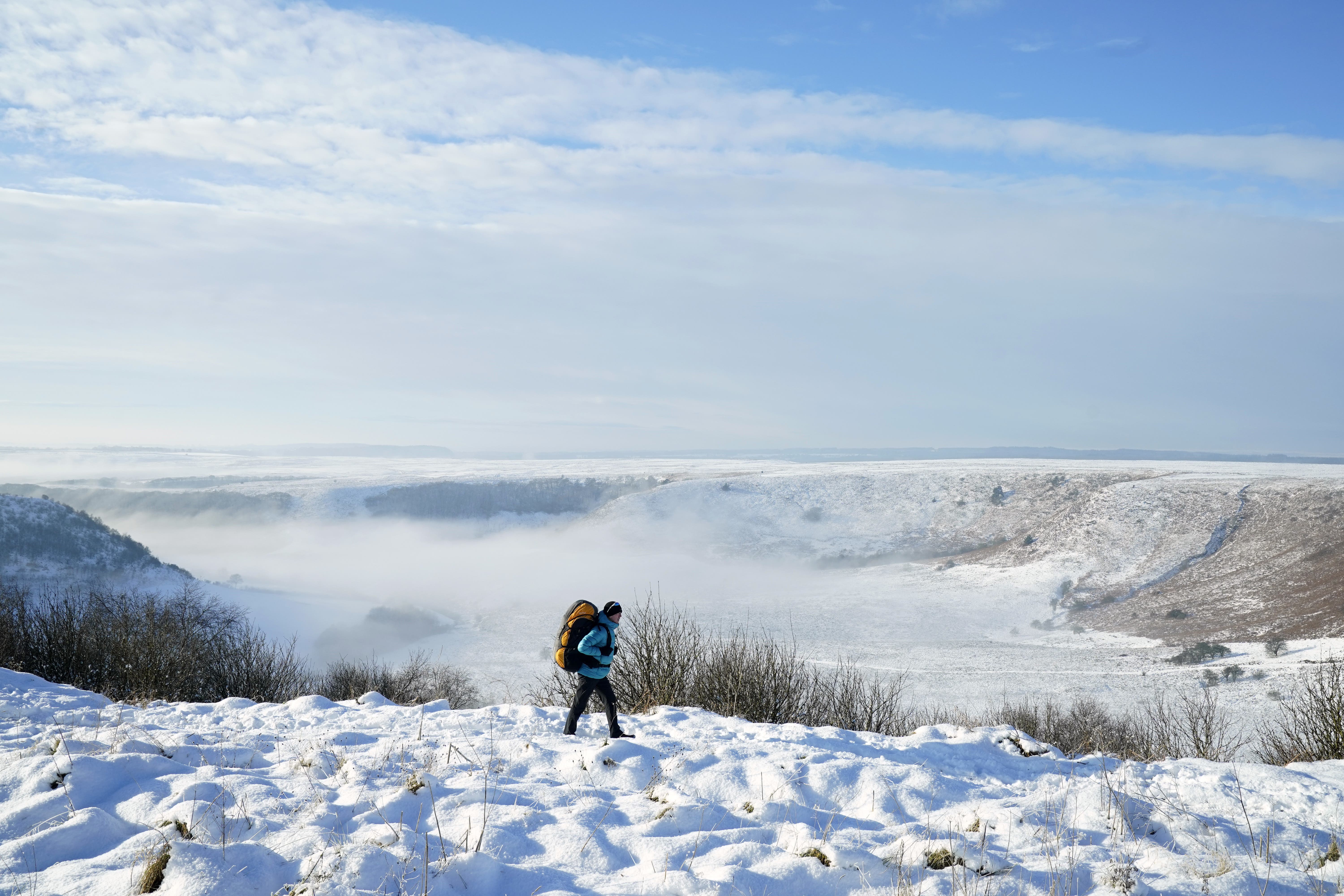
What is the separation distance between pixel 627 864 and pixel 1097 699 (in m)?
40.3

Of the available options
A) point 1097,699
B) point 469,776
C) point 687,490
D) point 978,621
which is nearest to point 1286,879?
point 469,776

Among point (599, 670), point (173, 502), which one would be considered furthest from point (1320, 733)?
point (173, 502)

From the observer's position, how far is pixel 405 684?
1240 inches

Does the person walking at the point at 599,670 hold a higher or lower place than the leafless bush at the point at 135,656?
higher

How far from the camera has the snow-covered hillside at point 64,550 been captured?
54.1m

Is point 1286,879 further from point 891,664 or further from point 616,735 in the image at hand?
point 891,664

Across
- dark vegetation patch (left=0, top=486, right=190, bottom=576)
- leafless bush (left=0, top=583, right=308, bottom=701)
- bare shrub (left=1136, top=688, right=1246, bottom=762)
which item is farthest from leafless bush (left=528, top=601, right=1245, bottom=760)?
dark vegetation patch (left=0, top=486, right=190, bottom=576)

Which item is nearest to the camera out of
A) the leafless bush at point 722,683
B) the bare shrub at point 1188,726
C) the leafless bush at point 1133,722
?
the leafless bush at point 722,683

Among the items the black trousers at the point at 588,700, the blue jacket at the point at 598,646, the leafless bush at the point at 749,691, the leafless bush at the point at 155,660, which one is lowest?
the leafless bush at the point at 155,660

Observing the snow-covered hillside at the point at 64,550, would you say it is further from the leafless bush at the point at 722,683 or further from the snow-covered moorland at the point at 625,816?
the snow-covered moorland at the point at 625,816

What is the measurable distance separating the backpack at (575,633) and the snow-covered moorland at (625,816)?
948 millimetres

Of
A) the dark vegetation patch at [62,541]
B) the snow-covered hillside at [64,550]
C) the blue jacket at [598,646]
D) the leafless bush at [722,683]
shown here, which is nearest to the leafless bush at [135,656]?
the leafless bush at [722,683]

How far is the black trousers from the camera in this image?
8.84 meters

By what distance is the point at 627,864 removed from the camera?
4914mm
